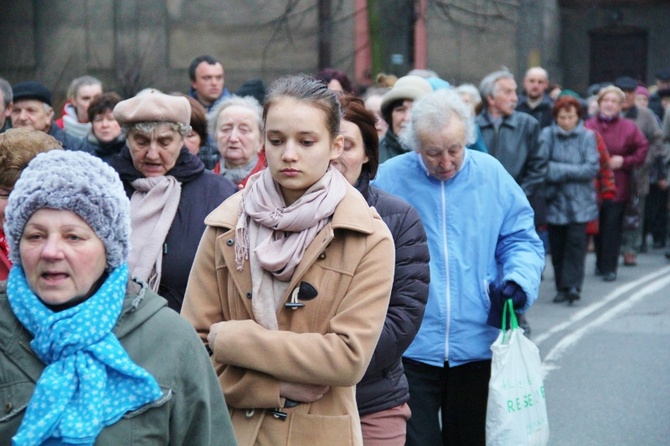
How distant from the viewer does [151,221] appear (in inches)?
204

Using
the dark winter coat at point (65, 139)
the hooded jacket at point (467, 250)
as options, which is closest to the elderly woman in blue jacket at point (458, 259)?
the hooded jacket at point (467, 250)

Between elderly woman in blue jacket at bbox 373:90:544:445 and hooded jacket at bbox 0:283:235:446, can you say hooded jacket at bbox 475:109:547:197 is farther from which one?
hooded jacket at bbox 0:283:235:446

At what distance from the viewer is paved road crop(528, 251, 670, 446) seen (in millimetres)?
7809

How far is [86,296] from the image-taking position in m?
3.05

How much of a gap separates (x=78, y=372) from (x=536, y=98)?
12.0 m

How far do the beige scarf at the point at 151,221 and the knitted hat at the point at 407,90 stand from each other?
2567 millimetres

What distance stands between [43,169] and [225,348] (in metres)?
0.89

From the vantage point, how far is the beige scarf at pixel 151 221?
5.07 metres

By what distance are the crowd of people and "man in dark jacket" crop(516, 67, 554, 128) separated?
672 centimetres

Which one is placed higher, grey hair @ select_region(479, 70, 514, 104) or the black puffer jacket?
grey hair @ select_region(479, 70, 514, 104)

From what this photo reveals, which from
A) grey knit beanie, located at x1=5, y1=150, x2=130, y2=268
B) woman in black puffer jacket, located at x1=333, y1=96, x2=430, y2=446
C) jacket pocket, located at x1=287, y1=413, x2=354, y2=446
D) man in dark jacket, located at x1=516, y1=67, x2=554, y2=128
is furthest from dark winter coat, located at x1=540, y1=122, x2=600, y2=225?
grey knit beanie, located at x1=5, y1=150, x2=130, y2=268

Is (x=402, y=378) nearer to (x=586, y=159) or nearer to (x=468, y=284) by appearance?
(x=468, y=284)

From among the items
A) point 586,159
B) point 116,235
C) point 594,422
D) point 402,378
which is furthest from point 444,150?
point 586,159

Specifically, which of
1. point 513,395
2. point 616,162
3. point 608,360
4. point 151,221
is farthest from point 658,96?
point 151,221
